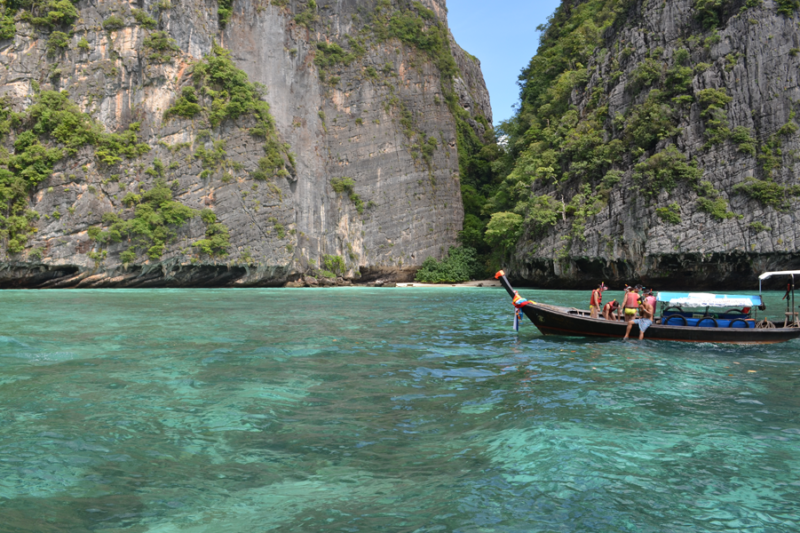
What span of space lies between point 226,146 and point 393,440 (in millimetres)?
39713

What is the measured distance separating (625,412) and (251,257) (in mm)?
35299

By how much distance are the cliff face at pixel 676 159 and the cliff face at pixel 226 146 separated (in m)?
16.6

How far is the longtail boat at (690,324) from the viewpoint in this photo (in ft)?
39.0

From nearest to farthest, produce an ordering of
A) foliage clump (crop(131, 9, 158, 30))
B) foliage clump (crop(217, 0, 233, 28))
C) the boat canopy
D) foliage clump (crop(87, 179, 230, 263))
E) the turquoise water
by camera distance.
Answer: the turquoise water < the boat canopy < foliage clump (crop(87, 179, 230, 263)) < foliage clump (crop(131, 9, 158, 30)) < foliage clump (crop(217, 0, 233, 28))

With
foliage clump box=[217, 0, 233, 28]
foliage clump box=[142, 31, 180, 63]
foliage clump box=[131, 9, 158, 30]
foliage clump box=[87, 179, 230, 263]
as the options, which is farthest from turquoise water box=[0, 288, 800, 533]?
foliage clump box=[217, 0, 233, 28]

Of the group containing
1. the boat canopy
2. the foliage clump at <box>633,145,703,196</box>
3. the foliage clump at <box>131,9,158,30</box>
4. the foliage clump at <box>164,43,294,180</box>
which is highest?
the foliage clump at <box>131,9,158,30</box>

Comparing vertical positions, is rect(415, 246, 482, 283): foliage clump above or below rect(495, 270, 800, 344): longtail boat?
above

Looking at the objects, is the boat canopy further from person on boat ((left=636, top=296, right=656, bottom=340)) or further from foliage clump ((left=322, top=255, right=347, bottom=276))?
foliage clump ((left=322, top=255, right=347, bottom=276))

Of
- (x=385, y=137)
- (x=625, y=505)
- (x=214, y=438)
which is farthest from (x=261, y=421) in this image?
(x=385, y=137)

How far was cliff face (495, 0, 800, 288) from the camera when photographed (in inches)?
1204

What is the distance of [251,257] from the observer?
3866 cm

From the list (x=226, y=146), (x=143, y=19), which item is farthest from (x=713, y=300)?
(x=143, y=19)

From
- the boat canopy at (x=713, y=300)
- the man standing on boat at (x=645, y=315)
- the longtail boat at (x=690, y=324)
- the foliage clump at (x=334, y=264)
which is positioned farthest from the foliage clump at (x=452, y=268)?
the boat canopy at (x=713, y=300)

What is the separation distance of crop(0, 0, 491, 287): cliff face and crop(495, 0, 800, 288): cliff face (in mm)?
16554
